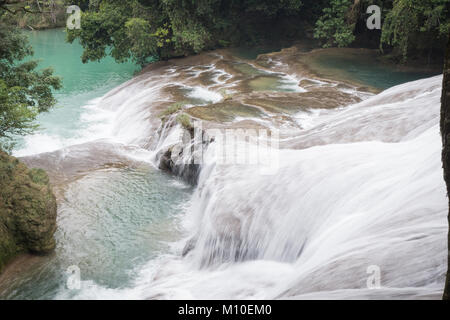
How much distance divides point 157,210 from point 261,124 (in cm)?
329

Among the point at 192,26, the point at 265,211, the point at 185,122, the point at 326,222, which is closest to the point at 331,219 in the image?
the point at 326,222

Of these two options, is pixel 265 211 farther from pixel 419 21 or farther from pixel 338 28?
pixel 338 28

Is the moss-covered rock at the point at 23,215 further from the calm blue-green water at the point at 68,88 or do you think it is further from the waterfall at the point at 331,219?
the calm blue-green water at the point at 68,88

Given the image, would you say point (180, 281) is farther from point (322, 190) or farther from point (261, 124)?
point (261, 124)

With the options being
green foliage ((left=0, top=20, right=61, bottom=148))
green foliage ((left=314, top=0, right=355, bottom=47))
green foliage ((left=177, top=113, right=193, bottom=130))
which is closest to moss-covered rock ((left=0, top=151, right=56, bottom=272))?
green foliage ((left=0, top=20, right=61, bottom=148))

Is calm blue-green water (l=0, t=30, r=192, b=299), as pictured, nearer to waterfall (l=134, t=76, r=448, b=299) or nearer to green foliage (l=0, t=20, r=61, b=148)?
waterfall (l=134, t=76, r=448, b=299)

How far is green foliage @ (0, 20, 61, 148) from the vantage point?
24.1ft

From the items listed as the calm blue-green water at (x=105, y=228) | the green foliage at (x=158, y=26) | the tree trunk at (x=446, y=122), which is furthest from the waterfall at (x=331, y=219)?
the green foliage at (x=158, y=26)

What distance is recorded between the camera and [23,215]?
6887 millimetres

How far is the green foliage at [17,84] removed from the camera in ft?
24.1

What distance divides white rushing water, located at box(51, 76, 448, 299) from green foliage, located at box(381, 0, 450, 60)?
5.48 m

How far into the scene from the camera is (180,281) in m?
6.30
